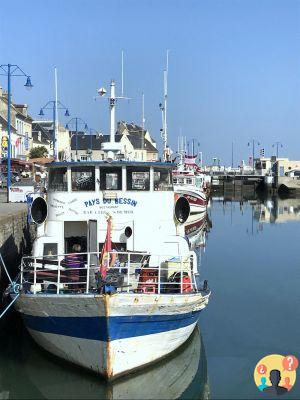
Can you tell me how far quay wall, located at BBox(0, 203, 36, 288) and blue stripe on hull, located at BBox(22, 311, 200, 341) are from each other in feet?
15.7

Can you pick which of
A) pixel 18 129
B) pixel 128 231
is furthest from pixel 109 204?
pixel 18 129

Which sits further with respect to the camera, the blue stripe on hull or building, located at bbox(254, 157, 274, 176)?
building, located at bbox(254, 157, 274, 176)

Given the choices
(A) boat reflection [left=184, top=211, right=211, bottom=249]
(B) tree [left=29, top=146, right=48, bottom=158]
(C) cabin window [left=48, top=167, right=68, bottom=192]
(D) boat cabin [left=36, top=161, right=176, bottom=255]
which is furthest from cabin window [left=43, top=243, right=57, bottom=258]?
(B) tree [left=29, top=146, right=48, bottom=158]

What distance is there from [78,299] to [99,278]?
64 centimetres

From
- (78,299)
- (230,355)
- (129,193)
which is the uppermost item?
(129,193)

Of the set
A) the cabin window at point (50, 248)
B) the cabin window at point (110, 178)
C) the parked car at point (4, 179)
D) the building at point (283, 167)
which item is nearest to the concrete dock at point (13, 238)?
the cabin window at point (50, 248)

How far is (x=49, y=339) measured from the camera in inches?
462

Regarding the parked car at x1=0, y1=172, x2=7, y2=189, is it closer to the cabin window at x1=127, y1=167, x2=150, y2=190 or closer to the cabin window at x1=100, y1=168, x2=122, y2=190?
the cabin window at x1=100, y1=168, x2=122, y2=190

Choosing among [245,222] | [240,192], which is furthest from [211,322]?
[240,192]

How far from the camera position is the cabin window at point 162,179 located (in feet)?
46.8

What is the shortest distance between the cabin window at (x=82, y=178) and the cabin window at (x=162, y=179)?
5.23 feet

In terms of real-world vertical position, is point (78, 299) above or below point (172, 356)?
above

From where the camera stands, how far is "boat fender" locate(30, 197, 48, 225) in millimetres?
14391

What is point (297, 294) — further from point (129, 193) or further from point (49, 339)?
point (49, 339)
